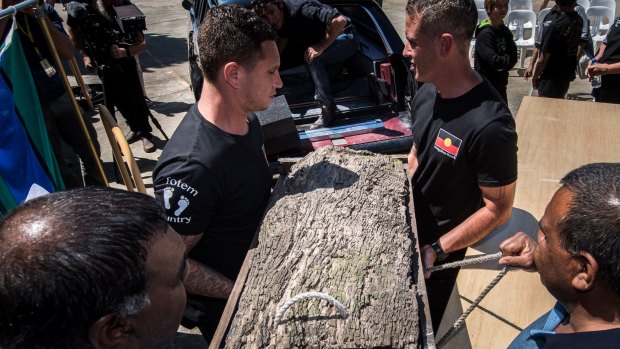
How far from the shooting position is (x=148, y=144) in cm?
568

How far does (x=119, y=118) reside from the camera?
21.5ft

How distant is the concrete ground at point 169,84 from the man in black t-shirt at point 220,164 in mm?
1498

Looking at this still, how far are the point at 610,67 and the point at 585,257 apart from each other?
4.29m

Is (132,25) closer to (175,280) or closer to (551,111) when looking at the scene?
(551,111)

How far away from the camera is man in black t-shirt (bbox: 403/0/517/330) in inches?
79.7

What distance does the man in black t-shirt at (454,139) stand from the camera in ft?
6.64

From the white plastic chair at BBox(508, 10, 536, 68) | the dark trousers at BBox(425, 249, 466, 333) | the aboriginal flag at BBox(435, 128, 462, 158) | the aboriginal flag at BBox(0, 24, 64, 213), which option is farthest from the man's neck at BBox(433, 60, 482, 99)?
the white plastic chair at BBox(508, 10, 536, 68)

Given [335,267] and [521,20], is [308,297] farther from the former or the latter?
[521,20]

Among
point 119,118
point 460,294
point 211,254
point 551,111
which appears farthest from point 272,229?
point 119,118

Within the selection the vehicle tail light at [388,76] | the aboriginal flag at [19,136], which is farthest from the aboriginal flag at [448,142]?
the vehicle tail light at [388,76]

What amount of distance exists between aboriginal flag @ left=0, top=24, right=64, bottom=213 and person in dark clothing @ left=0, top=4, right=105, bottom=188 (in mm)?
711

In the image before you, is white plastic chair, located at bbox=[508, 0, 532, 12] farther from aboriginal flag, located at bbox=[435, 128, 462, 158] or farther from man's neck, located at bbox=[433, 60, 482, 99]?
aboriginal flag, located at bbox=[435, 128, 462, 158]

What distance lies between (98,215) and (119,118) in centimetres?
601

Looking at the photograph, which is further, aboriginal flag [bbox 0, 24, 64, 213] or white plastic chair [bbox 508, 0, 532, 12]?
white plastic chair [bbox 508, 0, 532, 12]
